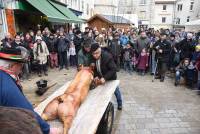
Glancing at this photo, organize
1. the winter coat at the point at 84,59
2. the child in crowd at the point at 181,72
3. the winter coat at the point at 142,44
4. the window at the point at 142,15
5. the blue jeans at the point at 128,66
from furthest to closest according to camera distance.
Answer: the window at the point at 142,15
the blue jeans at the point at 128,66
the winter coat at the point at 142,44
the child in crowd at the point at 181,72
the winter coat at the point at 84,59

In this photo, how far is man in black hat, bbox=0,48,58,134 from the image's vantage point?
6.15 feet

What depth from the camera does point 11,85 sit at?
1948mm

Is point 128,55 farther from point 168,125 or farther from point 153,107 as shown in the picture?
point 168,125

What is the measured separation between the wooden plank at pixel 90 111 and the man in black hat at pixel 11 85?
92cm

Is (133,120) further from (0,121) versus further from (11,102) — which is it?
(0,121)

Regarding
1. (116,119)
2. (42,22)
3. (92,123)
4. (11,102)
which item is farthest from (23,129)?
(42,22)

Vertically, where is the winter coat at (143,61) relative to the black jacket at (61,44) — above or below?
below

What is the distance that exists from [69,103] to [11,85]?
1.64 metres

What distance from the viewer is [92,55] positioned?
4887 millimetres

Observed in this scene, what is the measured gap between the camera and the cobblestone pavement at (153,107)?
15.8 ft

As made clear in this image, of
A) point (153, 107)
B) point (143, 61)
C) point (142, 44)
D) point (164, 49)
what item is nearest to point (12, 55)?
point (153, 107)

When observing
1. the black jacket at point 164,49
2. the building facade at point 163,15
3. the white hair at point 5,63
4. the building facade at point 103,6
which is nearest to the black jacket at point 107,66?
the white hair at point 5,63

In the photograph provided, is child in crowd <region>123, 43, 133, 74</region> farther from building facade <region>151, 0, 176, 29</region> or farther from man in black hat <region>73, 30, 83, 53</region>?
building facade <region>151, 0, 176, 29</region>

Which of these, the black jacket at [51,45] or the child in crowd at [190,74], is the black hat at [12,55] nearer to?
the child in crowd at [190,74]
